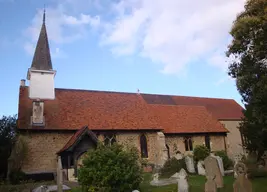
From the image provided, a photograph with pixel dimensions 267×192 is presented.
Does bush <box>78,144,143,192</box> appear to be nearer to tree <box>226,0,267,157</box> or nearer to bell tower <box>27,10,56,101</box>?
tree <box>226,0,267,157</box>

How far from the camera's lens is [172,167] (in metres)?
20.8

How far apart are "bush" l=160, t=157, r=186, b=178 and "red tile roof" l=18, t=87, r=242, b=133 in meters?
4.22

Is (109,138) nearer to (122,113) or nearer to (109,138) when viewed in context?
(109,138)

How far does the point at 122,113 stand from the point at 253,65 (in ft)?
45.4

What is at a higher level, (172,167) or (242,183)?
(242,183)

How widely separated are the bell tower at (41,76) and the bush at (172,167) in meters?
12.0

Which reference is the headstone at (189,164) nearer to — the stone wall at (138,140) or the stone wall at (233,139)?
the stone wall at (138,140)

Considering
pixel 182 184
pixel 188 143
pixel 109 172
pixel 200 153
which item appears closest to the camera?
pixel 109 172

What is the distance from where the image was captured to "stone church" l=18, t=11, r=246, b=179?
20031mm

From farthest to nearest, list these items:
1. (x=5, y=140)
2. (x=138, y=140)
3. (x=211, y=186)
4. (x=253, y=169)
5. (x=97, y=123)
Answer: (x=138, y=140) < (x=97, y=123) < (x=5, y=140) < (x=253, y=169) < (x=211, y=186)

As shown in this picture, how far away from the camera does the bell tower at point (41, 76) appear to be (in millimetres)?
22641

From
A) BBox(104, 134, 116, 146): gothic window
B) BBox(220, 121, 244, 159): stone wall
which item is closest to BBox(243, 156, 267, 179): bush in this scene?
BBox(104, 134, 116, 146): gothic window

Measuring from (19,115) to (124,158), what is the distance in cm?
1239

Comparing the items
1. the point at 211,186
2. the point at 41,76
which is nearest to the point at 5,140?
the point at 41,76
